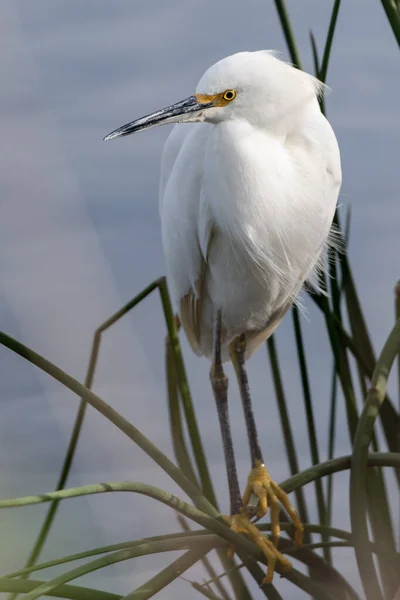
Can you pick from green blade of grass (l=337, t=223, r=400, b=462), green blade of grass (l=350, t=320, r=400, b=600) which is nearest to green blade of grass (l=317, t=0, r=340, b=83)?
green blade of grass (l=337, t=223, r=400, b=462)

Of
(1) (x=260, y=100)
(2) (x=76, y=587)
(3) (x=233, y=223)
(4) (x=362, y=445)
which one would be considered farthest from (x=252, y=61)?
(2) (x=76, y=587)

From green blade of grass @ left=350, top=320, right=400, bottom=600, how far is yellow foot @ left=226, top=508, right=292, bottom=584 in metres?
0.13

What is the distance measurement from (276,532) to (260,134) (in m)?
0.45

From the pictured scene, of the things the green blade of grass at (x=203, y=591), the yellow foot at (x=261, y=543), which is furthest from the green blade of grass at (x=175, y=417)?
the green blade of grass at (x=203, y=591)

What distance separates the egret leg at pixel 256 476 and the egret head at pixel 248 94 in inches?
15.0

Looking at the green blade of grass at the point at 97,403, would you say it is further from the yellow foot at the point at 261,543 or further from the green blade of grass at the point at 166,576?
the yellow foot at the point at 261,543

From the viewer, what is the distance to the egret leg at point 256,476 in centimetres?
106

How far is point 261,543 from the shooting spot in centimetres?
99

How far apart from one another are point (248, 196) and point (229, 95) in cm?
13

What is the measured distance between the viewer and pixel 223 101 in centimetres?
92

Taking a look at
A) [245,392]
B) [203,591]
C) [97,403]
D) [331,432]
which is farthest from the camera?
[245,392]

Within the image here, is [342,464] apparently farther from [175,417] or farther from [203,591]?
[175,417]

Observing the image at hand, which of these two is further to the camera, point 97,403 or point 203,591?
point 203,591

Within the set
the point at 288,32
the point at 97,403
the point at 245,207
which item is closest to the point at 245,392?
the point at 245,207
